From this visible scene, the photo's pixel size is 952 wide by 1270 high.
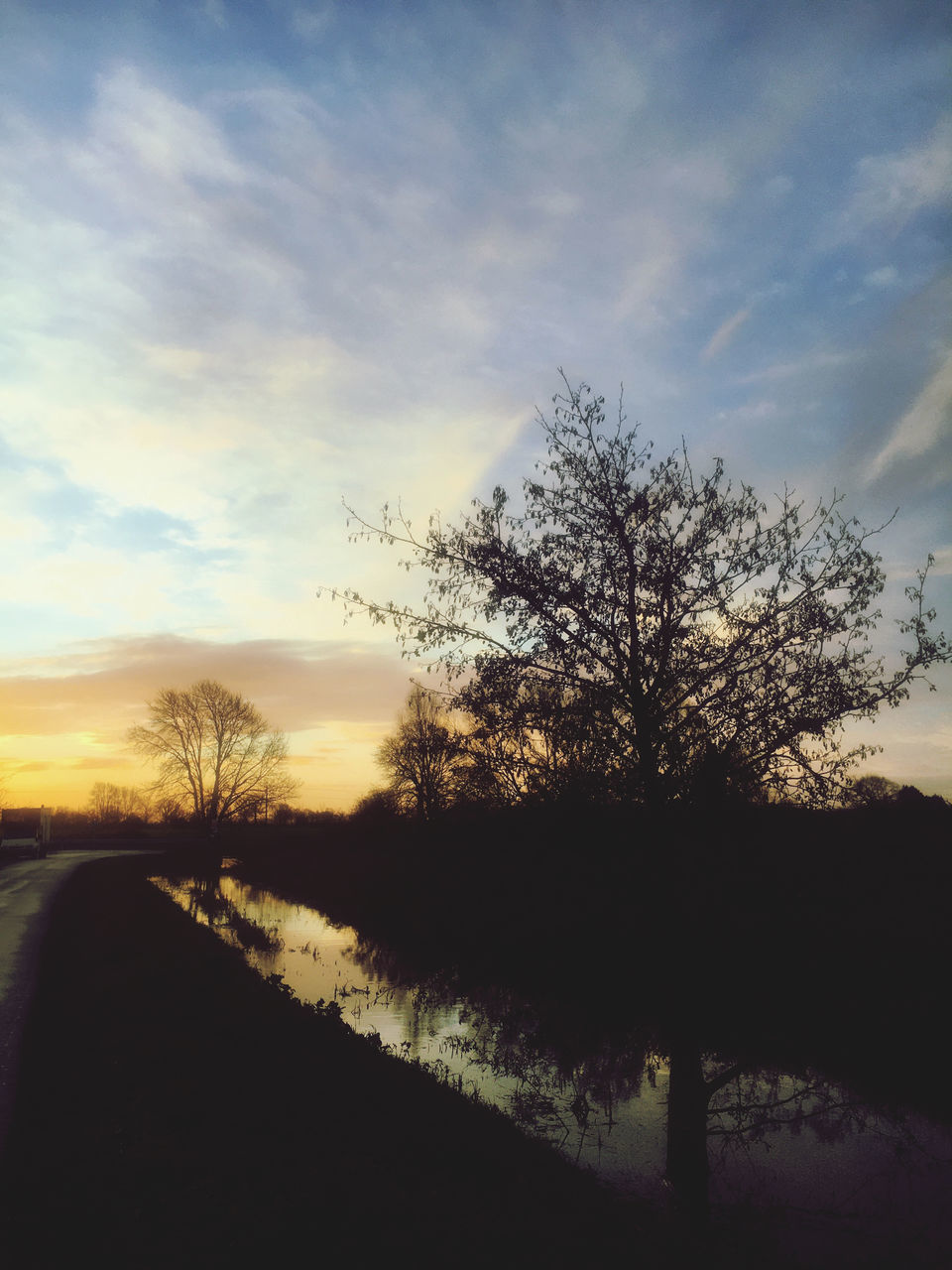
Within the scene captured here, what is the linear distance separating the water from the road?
5.66 meters

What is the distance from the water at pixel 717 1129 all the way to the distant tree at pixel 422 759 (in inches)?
165

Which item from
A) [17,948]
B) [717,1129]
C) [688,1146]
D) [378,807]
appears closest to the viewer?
[688,1146]

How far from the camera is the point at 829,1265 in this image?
6754 millimetres

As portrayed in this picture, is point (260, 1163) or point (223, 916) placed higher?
point (260, 1163)

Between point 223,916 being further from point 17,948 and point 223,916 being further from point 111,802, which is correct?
point 111,802

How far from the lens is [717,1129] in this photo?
31.0 feet

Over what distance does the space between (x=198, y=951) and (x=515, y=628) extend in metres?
13.0

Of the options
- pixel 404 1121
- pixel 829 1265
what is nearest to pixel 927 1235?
pixel 829 1265

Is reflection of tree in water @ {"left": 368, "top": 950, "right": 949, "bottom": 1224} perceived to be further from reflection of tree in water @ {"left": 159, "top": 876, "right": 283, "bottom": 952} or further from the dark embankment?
reflection of tree in water @ {"left": 159, "top": 876, "right": 283, "bottom": 952}

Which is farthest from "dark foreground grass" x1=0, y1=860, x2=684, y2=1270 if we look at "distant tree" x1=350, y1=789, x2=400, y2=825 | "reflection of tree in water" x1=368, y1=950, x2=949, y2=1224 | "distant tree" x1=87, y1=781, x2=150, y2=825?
"distant tree" x1=87, y1=781, x2=150, y2=825

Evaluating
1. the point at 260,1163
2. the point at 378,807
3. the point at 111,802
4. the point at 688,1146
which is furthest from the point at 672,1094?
the point at 111,802

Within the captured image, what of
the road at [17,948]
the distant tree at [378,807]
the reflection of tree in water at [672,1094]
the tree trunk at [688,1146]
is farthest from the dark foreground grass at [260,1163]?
the distant tree at [378,807]

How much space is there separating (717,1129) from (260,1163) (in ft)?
20.1

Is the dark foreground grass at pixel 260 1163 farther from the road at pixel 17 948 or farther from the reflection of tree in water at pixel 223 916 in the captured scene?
the reflection of tree in water at pixel 223 916
